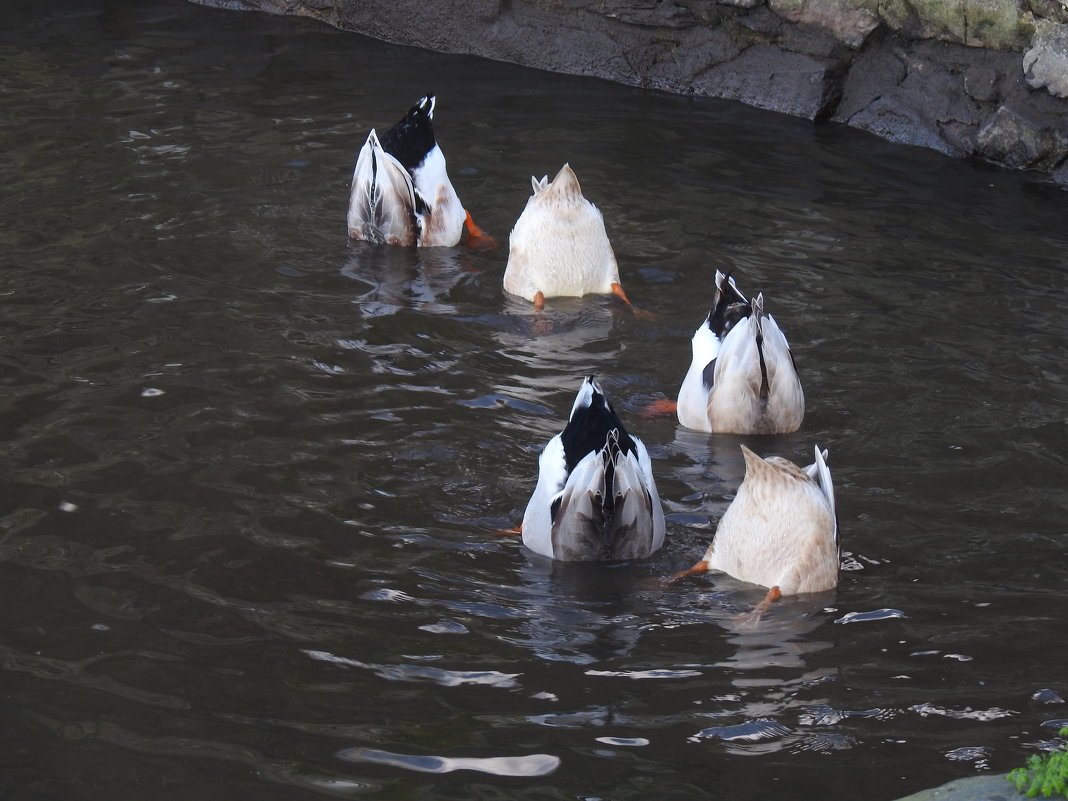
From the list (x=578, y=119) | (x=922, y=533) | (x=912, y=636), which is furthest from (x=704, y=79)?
(x=912, y=636)

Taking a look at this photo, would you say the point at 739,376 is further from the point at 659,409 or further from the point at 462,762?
the point at 462,762

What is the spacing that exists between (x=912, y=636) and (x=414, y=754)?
64.5 inches

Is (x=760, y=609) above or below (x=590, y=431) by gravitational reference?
below

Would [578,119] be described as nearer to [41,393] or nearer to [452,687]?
[41,393]

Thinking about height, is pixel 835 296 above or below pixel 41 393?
above

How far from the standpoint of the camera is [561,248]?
6.95 m

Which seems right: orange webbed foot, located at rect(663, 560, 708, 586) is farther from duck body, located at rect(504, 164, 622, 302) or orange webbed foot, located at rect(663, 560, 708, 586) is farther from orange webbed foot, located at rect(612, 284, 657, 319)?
duck body, located at rect(504, 164, 622, 302)

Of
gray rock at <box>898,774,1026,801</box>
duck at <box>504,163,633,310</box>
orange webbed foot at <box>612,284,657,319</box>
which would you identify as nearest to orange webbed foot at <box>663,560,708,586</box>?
gray rock at <box>898,774,1026,801</box>

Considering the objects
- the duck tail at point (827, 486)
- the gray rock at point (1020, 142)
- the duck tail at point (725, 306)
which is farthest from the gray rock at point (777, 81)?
the duck tail at point (827, 486)

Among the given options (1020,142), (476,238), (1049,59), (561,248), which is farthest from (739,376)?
(1049,59)

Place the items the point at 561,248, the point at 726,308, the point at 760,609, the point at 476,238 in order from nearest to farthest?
the point at 760,609
the point at 726,308
the point at 561,248
the point at 476,238

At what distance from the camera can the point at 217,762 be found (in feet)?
11.4

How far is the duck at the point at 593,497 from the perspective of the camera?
4566 millimetres

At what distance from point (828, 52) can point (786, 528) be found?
647 cm
